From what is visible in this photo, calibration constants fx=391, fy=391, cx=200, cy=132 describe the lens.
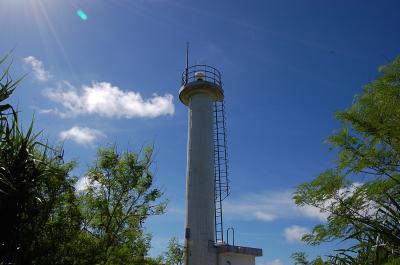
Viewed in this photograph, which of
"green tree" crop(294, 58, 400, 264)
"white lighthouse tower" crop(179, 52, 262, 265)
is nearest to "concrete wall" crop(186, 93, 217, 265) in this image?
"white lighthouse tower" crop(179, 52, 262, 265)

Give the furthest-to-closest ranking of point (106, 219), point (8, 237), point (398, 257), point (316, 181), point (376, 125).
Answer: point (106, 219) → point (316, 181) → point (376, 125) → point (8, 237) → point (398, 257)

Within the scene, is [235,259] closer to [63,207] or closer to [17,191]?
[63,207]

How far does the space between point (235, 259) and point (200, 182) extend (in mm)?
4185

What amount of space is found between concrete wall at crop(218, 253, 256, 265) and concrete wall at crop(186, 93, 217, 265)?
34 cm

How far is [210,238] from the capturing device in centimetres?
1916

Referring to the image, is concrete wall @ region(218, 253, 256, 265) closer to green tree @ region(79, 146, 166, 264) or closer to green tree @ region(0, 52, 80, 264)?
green tree @ region(79, 146, 166, 264)

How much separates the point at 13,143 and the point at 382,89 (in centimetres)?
805

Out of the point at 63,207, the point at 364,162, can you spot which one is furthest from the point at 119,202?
the point at 364,162

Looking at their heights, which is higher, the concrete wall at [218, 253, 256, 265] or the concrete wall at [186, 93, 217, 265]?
the concrete wall at [186, 93, 217, 265]

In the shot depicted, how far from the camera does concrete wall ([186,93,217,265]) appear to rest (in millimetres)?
18812

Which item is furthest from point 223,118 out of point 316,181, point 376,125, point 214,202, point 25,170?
point 25,170

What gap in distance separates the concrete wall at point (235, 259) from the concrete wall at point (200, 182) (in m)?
0.34

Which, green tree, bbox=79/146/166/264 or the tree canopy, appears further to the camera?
green tree, bbox=79/146/166/264

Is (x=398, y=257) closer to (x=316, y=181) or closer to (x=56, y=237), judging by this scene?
(x=316, y=181)
